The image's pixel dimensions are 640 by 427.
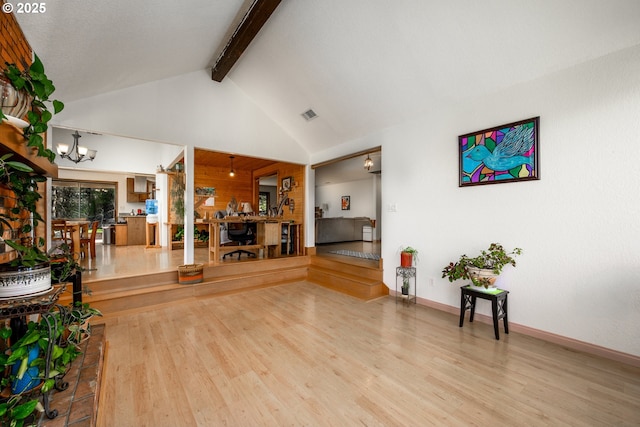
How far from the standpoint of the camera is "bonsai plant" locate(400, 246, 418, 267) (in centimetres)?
384

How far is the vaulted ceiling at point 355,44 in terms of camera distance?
2.30m

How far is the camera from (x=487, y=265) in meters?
2.94

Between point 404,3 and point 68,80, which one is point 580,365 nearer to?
point 404,3

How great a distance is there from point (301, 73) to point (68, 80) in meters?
2.95

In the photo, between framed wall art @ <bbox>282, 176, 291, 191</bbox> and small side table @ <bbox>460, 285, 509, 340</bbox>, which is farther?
framed wall art @ <bbox>282, 176, 291, 191</bbox>

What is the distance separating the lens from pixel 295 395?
1879 millimetres

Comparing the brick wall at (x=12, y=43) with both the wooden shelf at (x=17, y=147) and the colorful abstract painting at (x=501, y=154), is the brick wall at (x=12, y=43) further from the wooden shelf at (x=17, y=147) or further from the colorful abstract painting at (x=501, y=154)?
the colorful abstract painting at (x=501, y=154)

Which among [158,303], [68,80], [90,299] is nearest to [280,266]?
[158,303]

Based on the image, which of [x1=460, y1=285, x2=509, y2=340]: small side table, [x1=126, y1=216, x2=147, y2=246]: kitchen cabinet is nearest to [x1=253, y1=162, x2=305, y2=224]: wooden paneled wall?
[x1=460, y1=285, x2=509, y2=340]: small side table

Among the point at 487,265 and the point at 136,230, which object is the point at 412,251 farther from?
the point at 136,230

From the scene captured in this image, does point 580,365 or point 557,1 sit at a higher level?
point 557,1

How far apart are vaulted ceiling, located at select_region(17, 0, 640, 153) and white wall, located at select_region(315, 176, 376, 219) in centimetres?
595

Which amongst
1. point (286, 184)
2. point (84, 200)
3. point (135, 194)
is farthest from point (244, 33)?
point (84, 200)

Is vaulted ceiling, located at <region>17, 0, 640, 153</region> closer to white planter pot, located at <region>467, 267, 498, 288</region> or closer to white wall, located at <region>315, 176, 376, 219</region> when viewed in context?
white planter pot, located at <region>467, 267, 498, 288</region>
